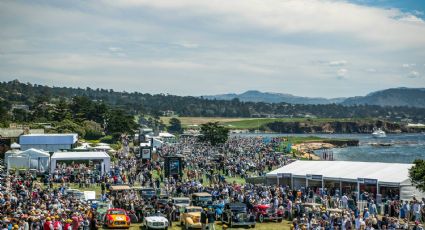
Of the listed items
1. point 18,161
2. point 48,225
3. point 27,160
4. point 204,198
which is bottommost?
point 204,198

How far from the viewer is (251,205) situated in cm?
2878

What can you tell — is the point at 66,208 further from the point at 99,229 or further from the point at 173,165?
the point at 173,165

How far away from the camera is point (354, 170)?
113 feet

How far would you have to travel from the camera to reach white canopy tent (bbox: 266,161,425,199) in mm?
30500

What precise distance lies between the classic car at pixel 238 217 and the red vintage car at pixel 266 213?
5.87ft

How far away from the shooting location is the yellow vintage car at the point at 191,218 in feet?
82.7

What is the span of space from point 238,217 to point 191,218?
2292mm

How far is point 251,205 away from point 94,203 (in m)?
8.32

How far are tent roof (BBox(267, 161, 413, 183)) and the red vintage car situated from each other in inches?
268

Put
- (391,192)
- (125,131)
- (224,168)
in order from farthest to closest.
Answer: (125,131) < (224,168) < (391,192)

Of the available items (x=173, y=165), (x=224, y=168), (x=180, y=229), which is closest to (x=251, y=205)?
(x=180, y=229)

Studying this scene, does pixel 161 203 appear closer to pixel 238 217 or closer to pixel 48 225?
pixel 238 217

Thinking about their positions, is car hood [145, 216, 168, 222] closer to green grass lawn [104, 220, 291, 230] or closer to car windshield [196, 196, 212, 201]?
green grass lawn [104, 220, 291, 230]

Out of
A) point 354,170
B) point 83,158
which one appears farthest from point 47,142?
point 354,170
